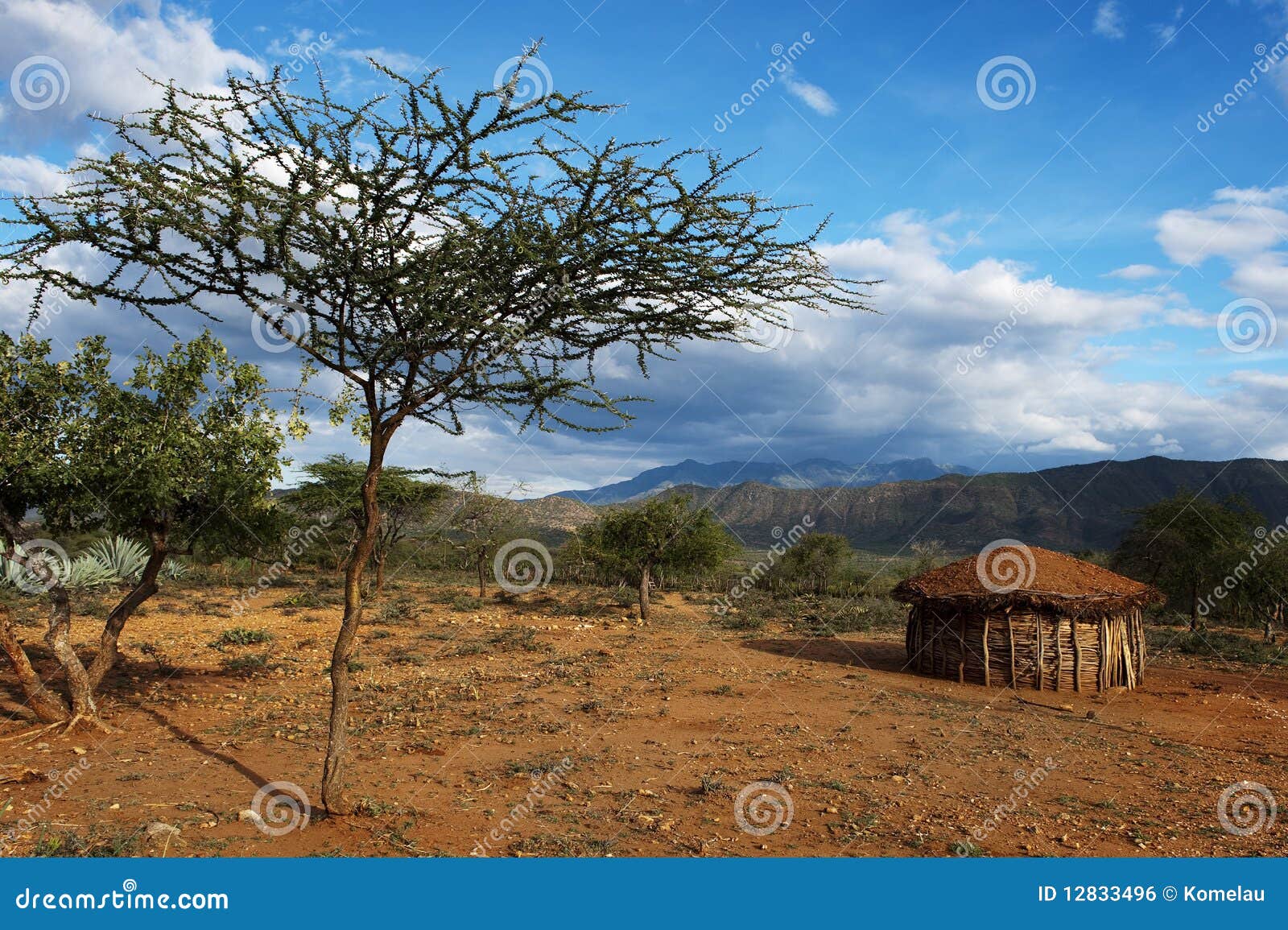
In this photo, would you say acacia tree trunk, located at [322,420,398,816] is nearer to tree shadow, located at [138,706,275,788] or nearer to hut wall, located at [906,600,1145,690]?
tree shadow, located at [138,706,275,788]

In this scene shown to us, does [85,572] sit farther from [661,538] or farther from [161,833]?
[661,538]

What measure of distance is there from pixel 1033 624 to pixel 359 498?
1850 centimetres

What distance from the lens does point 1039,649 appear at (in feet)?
47.9

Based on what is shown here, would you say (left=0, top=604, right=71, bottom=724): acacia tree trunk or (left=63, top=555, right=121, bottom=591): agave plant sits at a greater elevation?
(left=63, top=555, right=121, bottom=591): agave plant

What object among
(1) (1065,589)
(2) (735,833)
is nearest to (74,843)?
(2) (735,833)

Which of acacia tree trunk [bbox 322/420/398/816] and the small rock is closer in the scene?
the small rock

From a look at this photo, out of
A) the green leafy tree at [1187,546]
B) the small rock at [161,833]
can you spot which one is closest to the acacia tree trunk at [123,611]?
the small rock at [161,833]

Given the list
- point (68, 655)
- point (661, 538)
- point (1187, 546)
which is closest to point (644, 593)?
point (661, 538)

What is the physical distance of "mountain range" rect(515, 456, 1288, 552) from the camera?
302ft

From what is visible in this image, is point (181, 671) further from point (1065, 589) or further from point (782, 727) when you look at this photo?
point (1065, 589)

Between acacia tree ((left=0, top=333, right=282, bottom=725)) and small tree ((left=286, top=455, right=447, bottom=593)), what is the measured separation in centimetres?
1003

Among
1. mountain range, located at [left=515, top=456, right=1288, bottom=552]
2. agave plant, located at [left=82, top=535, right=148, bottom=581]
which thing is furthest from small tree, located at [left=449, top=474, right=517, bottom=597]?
mountain range, located at [left=515, top=456, right=1288, bottom=552]

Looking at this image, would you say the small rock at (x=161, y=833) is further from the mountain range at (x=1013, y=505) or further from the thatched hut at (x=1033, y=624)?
the mountain range at (x=1013, y=505)

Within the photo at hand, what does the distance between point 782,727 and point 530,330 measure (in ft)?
23.3
